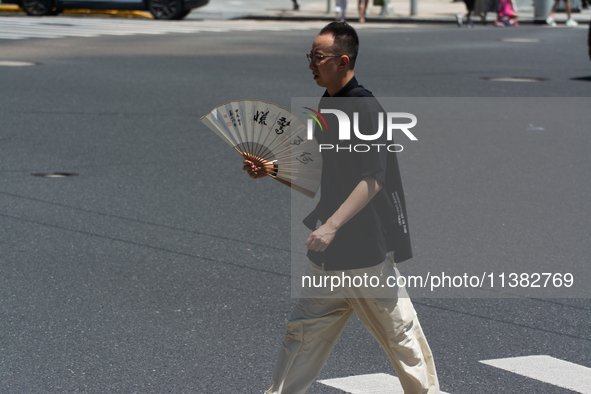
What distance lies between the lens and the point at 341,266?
3.22 meters

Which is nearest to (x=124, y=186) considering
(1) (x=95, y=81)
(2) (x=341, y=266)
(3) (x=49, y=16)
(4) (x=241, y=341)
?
(4) (x=241, y=341)

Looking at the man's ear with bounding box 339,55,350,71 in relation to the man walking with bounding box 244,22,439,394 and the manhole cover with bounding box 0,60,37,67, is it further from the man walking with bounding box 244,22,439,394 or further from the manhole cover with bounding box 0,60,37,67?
the manhole cover with bounding box 0,60,37,67

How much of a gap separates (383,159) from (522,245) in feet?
11.6

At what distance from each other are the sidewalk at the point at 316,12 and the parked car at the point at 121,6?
1.80m

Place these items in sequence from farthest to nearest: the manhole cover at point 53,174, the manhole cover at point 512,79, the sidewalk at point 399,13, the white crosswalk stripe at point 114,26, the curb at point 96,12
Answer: the sidewalk at point 399,13 → the curb at point 96,12 → the white crosswalk stripe at point 114,26 → the manhole cover at point 512,79 → the manhole cover at point 53,174

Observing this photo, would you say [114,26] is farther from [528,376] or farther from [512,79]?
[528,376]

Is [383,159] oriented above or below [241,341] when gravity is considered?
above

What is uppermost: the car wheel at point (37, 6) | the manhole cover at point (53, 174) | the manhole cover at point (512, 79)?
the car wheel at point (37, 6)

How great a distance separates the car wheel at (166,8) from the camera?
27875 mm

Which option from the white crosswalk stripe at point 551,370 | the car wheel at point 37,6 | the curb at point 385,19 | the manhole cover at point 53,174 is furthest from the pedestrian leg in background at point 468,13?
the white crosswalk stripe at point 551,370

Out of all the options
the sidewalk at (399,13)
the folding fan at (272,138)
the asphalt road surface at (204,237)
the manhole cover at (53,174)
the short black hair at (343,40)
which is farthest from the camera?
the sidewalk at (399,13)

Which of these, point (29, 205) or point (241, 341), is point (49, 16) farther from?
point (241, 341)

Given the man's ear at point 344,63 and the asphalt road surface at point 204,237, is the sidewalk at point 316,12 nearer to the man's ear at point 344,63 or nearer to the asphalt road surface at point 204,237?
the asphalt road surface at point 204,237

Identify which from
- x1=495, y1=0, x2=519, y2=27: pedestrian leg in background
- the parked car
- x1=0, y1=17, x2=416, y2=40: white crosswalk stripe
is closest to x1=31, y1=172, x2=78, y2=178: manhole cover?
x1=0, y1=17, x2=416, y2=40: white crosswalk stripe
